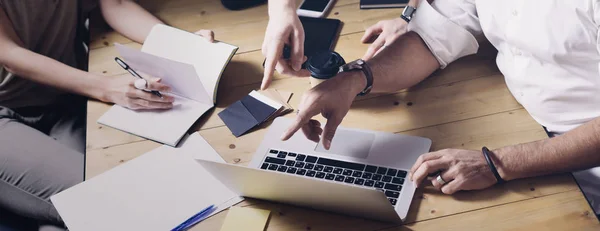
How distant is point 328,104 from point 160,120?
40 cm

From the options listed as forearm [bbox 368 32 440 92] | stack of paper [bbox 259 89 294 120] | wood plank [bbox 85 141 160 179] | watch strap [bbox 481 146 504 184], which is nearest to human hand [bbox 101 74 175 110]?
wood plank [bbox 85 141 160 179]

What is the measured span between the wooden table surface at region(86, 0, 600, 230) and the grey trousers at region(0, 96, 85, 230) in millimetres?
174

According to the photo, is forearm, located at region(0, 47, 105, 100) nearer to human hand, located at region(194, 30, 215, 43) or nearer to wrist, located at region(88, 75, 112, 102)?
wrist, located at region(88, 75, 112, 102)

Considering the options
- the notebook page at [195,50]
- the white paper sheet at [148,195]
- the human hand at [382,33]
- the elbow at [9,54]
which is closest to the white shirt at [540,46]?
the human hand at [382,33]

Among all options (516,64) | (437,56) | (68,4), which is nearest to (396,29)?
(437,56)

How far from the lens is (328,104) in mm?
1313

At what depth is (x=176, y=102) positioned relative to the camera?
1476 mm

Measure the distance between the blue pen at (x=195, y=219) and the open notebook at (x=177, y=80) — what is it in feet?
0.73

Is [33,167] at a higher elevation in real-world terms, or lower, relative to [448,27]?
lower

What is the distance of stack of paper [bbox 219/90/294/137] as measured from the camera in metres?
1.38

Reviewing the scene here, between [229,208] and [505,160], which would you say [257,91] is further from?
[505,160]

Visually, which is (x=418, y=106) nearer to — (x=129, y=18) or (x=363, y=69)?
(x=363, y=69)

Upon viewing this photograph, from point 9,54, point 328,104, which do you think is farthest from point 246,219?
point 9,54

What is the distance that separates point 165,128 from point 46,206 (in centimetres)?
41
